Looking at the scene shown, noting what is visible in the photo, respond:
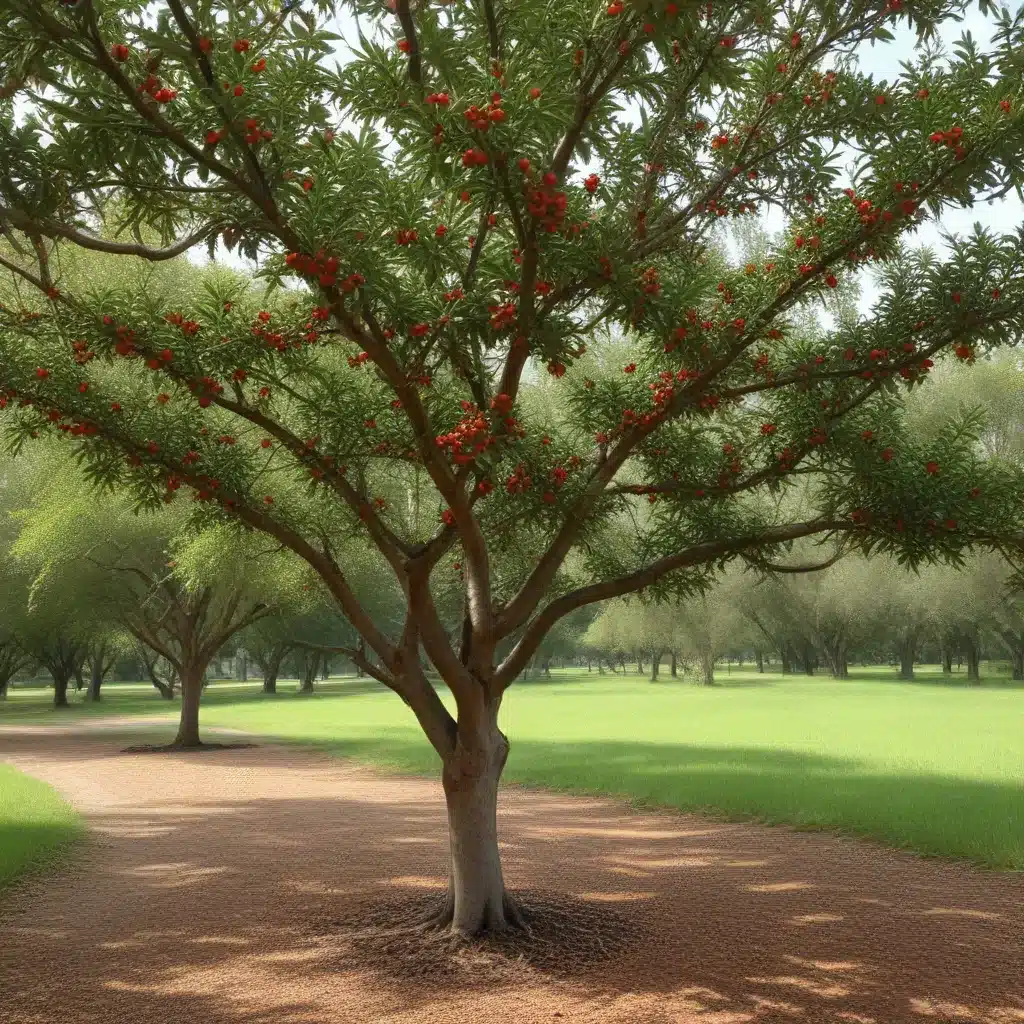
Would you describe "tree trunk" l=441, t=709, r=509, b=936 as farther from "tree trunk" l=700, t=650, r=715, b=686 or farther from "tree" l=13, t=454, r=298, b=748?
"tree trunk" l=700, t=650, r=715, b=686

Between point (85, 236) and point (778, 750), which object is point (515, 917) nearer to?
point (85, 236)

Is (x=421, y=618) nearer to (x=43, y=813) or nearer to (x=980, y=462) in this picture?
(x=980, y=462)

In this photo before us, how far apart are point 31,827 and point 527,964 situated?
8.62 metres

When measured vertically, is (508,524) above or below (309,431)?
below

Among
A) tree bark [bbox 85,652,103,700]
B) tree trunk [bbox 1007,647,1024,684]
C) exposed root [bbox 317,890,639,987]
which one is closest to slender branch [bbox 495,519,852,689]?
exposed root [bbox 317,890,639,987]

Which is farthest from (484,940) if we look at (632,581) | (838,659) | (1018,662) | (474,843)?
(838,659)

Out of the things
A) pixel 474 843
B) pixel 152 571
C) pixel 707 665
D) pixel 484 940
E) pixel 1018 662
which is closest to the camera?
pixel 484 940

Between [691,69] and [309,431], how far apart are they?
158 inches

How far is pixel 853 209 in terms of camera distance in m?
6.68

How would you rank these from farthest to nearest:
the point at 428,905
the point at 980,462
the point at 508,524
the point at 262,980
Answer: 1. the point at 508,524
2. the point at 428,905
3. the point at 980,462
4. the point at 262,980

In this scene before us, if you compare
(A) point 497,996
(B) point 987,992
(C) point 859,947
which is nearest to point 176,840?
(A) point 497,996

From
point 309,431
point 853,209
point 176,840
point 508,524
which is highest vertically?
point 853,209

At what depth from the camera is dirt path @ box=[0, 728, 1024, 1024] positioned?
255 inches

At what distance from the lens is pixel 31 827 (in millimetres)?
13156
